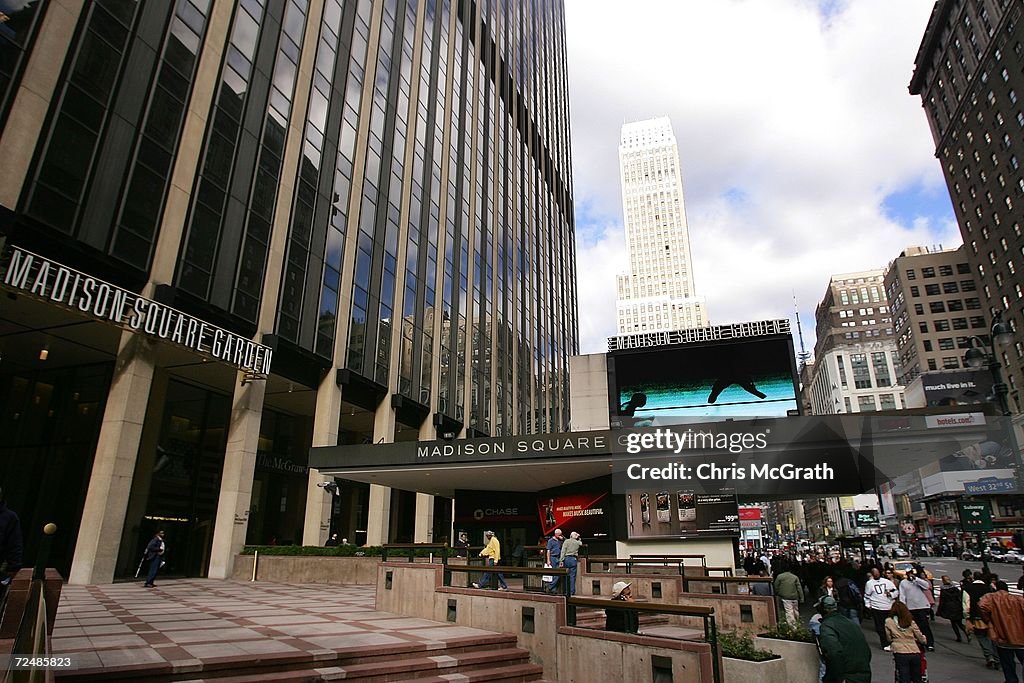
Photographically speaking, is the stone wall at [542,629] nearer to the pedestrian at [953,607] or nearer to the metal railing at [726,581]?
the metal railing at [726,581]

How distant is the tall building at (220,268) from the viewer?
1928cm

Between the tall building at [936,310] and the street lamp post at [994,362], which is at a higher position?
the tall building at [936,310]

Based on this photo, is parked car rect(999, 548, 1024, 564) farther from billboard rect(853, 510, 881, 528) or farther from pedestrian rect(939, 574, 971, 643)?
pedestrian rect(939, 574, 971, 643)

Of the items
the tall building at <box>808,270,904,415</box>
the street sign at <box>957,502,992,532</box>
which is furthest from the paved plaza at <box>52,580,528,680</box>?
the tall building at <box>808,270,904,415</box>

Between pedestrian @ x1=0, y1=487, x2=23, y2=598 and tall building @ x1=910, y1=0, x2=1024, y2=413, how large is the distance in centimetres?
9845

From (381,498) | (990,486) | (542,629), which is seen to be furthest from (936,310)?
(542,629)

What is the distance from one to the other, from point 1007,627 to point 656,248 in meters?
181

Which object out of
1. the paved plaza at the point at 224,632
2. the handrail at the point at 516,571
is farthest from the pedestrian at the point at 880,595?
the paved plaza at the point at 224,632

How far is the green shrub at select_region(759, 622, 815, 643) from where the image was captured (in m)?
10.6

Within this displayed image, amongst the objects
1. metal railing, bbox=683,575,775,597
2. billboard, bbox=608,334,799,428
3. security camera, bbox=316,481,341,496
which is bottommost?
metal railing, bbox=683,575,775,597

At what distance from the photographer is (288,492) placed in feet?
111

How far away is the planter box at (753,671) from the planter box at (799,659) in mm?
169

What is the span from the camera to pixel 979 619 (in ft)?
38.5

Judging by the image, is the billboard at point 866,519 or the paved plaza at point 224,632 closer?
the paved plaza at point 224,632
